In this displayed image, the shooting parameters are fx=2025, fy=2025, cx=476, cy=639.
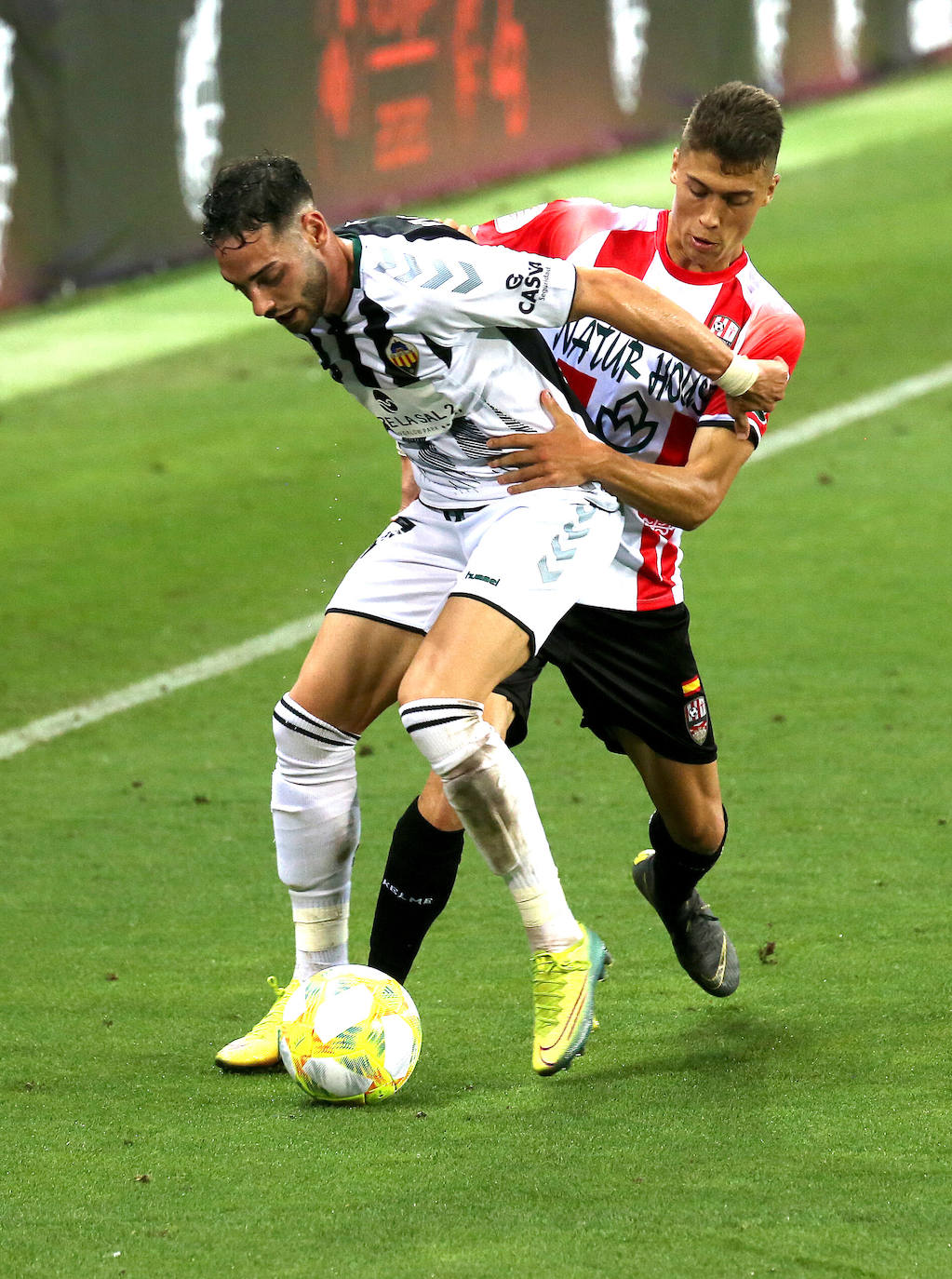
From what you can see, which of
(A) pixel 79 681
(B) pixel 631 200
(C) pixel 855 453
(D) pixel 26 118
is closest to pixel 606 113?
(B) pixel 631 200

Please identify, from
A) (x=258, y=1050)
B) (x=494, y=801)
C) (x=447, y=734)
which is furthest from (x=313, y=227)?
(x=258, y=1050)

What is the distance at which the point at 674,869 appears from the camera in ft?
17.1

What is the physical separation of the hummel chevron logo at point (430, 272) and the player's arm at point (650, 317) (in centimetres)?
24

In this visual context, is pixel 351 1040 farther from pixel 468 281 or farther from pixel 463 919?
pixel 468 281

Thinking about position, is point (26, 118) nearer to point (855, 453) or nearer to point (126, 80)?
point (126, 80)

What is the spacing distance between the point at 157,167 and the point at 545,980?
11125mm

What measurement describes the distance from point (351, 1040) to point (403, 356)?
1532 mm

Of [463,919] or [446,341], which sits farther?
[463,919]

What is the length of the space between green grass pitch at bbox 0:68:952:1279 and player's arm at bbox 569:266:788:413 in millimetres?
1588

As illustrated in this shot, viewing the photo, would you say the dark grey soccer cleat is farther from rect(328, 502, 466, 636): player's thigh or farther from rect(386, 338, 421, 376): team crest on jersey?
rect(386, 338, 421, 376): team crest on jersey

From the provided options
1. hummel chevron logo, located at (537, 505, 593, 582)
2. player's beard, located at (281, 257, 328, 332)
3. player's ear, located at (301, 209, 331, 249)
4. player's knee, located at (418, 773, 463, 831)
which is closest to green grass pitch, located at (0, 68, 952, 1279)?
player's knee, located at (418, 773, 463, 831)

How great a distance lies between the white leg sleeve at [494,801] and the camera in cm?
439

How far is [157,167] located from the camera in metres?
14.5

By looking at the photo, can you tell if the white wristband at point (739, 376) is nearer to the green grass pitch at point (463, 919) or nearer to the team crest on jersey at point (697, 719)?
the team crest on jersey at point (697, 719)
